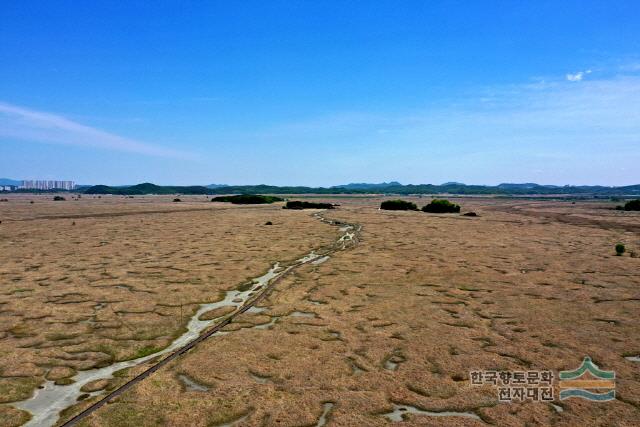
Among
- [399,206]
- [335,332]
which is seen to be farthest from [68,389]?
[399,206]

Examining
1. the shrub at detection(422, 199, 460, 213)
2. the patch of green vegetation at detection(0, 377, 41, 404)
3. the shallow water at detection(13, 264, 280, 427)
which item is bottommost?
the shallow water at detection(13, 264, 280, 427)

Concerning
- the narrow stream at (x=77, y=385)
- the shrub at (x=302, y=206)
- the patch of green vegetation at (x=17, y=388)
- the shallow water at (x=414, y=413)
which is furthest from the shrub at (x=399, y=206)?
the patch of green vegetation at (x=17, y=388)

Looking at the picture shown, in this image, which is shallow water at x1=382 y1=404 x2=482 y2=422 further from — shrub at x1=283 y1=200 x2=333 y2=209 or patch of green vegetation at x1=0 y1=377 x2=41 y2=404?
shrub at x1=283 y1=200 x2=333 y2=209

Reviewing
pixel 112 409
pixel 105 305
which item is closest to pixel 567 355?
pixel 112 409

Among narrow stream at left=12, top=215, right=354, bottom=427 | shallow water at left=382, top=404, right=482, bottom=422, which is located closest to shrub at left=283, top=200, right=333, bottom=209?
narrow stream at left=12, top=215, right=354, bottom=427

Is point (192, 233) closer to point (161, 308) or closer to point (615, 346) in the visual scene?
point (161, 308)

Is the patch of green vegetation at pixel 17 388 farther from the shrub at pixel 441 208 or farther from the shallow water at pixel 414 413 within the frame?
→ the shrub at pixel 441 208

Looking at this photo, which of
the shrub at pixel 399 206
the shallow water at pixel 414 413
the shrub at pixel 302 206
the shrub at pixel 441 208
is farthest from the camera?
the shrub at pixel 302 206
